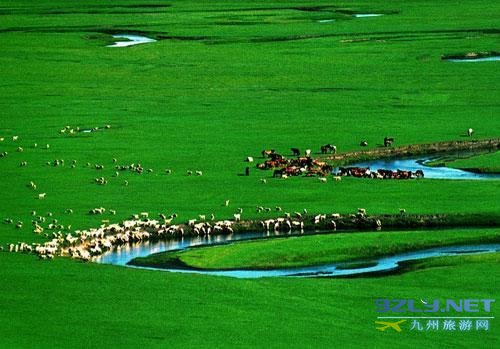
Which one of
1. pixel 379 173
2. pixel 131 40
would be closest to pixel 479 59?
pixel 131 40

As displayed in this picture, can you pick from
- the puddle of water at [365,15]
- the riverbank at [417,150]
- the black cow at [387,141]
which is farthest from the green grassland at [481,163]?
the puddle of water at [365,15]

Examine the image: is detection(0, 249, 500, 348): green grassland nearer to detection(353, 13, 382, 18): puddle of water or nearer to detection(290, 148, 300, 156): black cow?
detection(290, 148, 300, 156): black cow

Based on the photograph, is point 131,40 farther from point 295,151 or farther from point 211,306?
point 211,306

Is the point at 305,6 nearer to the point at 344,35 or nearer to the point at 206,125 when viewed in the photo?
the point at 344,35

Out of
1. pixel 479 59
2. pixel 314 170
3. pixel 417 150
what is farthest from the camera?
pixel 479 59

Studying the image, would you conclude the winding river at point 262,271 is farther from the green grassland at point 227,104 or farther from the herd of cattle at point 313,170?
the herd of cattle at point 313,170

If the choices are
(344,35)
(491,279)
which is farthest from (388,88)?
(491,279)
